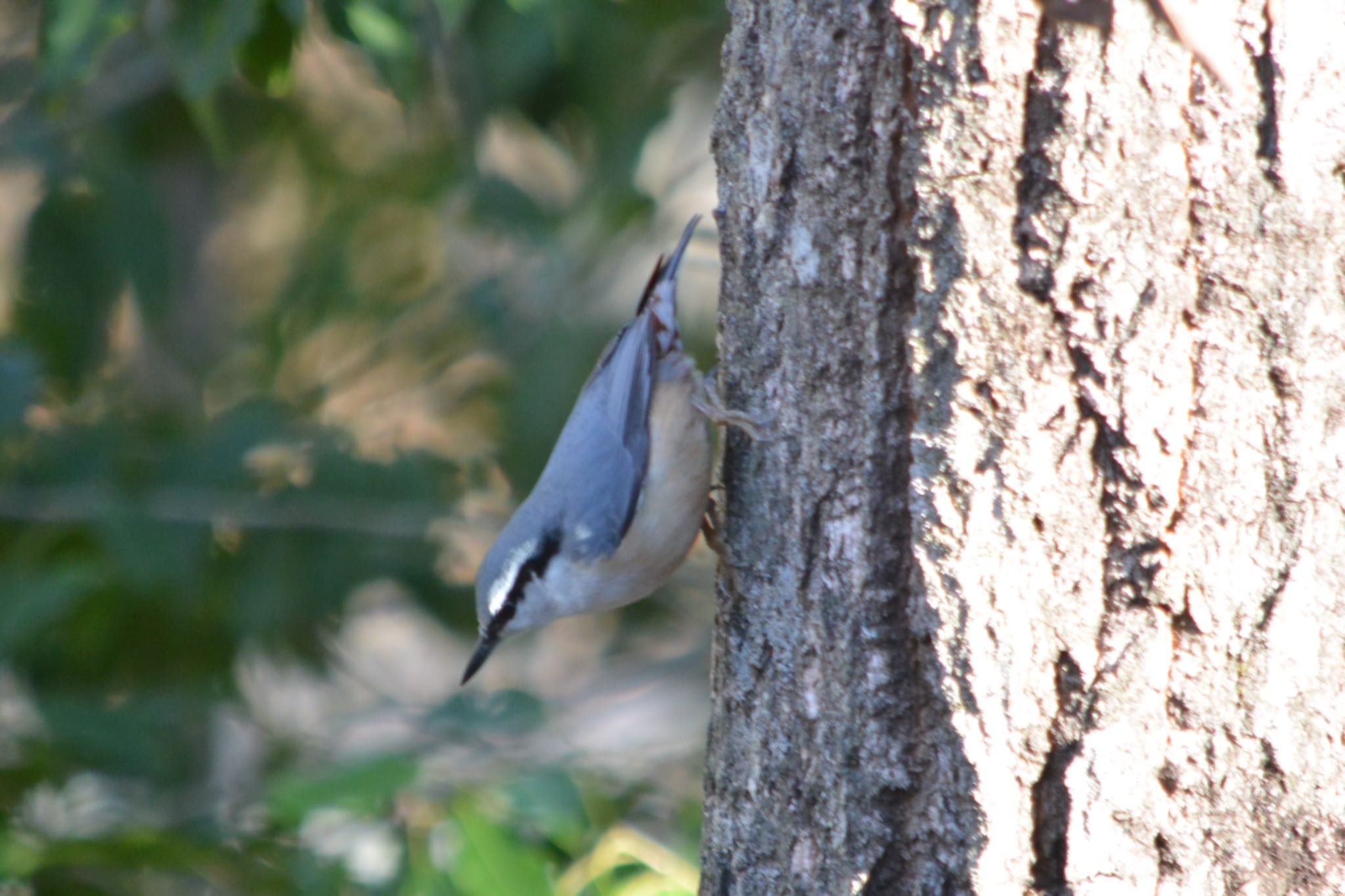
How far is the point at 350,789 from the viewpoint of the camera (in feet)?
6.42

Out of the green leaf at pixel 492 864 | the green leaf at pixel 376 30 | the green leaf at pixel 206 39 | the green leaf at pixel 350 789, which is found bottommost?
the green leaf at pixel 492 864

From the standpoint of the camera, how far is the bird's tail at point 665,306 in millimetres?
2957

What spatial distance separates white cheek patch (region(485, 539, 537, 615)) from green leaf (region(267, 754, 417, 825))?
0.73m

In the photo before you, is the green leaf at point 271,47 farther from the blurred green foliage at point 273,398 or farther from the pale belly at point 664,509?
the pale belly at point 664,509

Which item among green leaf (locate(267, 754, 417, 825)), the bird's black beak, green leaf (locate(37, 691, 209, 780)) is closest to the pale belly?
the bird's black beak

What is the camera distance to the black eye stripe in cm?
276

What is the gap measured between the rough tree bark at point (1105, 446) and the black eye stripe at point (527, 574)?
1365 millimetres

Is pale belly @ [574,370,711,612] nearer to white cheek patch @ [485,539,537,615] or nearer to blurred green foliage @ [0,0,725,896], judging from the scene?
white cheek patch @ [485,539,537,615]

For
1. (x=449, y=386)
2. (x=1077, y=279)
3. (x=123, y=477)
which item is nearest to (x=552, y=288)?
(x=449, y=386)

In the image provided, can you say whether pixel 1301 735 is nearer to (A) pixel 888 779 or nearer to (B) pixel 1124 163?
(A) pixel 888 779

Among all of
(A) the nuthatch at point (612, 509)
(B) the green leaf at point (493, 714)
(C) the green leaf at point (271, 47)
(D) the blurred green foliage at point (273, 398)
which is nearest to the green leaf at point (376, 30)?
(D) the blurred green foliage at point (273, 398)

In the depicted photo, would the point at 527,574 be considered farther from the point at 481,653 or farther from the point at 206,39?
the point at 206,39

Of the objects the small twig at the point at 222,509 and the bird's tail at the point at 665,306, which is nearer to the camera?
the bird's tail at the point at 665,306

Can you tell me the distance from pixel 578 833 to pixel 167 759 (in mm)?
1611
